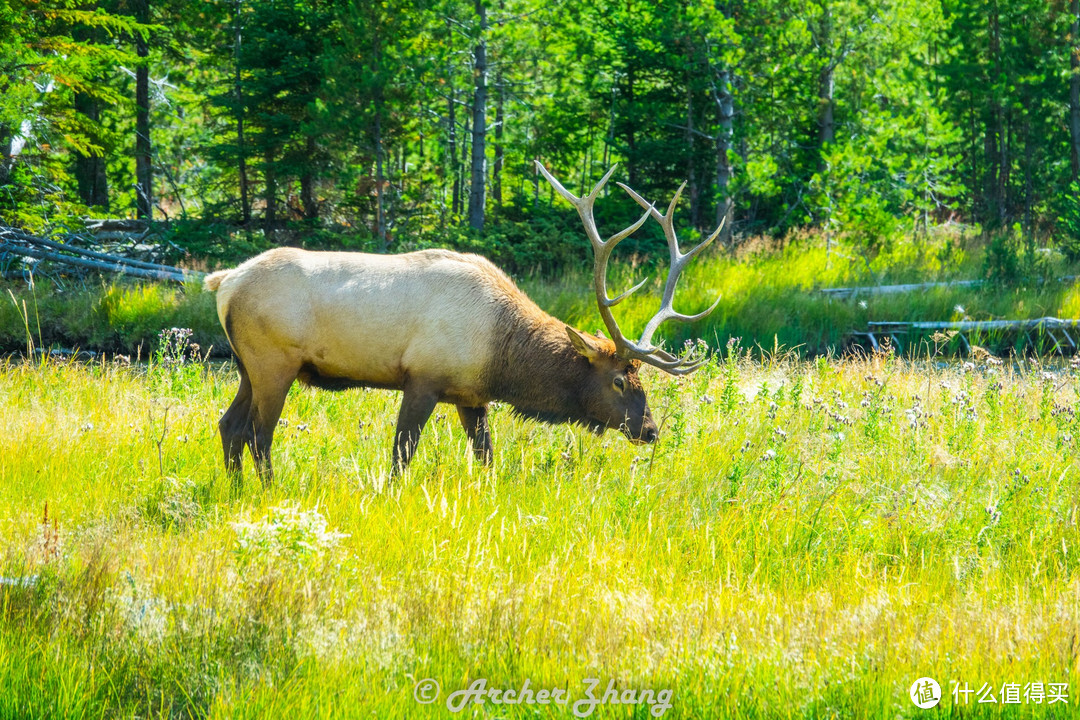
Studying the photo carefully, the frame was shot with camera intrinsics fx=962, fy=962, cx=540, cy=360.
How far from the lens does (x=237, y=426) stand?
5840mm

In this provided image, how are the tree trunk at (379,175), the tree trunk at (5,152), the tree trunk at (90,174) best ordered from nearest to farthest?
the tree trunk at (5,152), the tree trunk at (379,175), the tree trunk at (90,174)

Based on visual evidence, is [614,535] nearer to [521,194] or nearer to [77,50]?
[77,50]

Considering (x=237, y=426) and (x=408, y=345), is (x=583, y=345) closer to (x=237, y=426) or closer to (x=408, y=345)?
(x=408, y=345)

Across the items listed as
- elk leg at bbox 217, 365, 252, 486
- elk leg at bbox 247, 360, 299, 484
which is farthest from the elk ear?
elk leg at bbox 217, 365, 252, 486

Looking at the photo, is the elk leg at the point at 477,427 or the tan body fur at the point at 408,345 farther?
the elk leg at the point at 477,427

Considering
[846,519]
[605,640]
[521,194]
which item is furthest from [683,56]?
[605,640]

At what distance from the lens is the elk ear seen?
19.6 feet

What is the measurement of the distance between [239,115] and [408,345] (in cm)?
1307

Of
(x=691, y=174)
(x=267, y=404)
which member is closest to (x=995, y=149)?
(x=691, y=174)

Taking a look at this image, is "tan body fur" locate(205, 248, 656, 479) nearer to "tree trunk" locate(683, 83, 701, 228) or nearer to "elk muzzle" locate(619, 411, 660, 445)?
"elk muzzle" locate(619, 411, 660, 445)

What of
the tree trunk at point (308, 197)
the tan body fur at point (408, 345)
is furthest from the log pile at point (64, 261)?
the tan body fur at point (408, 345)

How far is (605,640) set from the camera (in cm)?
348

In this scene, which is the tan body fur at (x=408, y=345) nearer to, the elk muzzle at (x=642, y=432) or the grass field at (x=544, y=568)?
the elk muzzle at (x=642, y=432)

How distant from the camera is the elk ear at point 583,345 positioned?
19.6 ft
